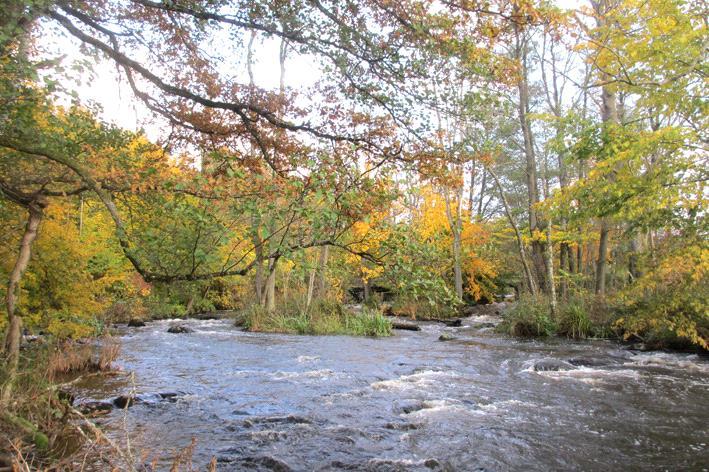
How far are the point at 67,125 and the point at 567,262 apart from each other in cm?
2566

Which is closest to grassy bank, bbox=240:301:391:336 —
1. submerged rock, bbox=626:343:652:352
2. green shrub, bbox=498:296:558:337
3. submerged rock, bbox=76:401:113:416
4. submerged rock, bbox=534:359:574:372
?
green shrub, bbox=498:296:558:337

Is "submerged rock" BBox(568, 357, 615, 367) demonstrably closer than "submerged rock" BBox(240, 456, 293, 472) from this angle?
No

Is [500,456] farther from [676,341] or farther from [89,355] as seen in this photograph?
[676,341]

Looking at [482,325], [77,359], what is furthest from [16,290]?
[482,325]

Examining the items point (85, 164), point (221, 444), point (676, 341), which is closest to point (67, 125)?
point (85, 164)

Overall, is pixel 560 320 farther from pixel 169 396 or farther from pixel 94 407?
pixel 94 407

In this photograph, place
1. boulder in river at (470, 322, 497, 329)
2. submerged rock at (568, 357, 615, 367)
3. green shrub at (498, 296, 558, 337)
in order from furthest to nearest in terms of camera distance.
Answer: boulder in river at (470, 322, 497, 329), green shrub at (498, 296, 558, 337), submerged rock at (568, 357, 615, 367)

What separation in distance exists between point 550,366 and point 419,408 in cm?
437

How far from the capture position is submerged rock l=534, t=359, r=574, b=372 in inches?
400

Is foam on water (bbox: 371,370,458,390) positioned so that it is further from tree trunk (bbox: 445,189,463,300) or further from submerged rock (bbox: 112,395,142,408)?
tree trunk (bbox: 445,189,463,300)

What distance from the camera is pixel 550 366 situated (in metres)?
10.2

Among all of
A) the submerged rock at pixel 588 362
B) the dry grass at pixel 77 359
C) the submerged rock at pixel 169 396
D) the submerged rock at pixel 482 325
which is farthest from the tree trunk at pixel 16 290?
the submerged rock at pixel 482 325

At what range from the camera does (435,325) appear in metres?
20.6

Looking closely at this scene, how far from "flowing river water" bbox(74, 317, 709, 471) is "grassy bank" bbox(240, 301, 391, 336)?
4280mm
